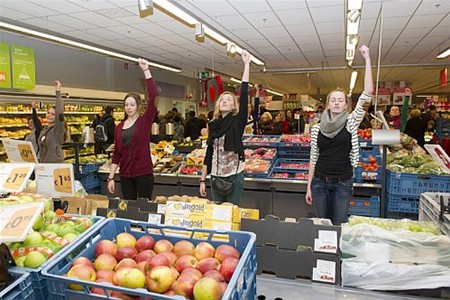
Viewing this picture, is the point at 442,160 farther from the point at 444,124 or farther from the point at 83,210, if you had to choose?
the point at 444,124

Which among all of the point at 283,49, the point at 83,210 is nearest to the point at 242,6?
the point at 283,49

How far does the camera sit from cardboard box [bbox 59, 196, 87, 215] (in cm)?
243

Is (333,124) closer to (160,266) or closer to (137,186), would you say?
(137,186)

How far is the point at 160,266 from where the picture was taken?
1.21 meters

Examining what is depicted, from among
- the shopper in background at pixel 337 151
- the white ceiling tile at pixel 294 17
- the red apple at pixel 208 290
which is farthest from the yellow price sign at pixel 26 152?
the white ceiling tile at pixel 294 17

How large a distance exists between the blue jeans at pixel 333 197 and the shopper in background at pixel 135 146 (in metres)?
1.56

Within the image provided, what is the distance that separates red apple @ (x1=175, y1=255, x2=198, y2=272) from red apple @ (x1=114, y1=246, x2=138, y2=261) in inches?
8.2

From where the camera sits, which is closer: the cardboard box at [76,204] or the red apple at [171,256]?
the red apple at [171,256]

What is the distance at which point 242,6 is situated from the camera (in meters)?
6.16

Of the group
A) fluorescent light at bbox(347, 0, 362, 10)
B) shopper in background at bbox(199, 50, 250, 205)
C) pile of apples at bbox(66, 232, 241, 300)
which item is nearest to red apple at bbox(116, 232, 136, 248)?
pile of apples at bbox(66, 232, 241, 300)

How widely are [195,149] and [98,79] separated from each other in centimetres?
602

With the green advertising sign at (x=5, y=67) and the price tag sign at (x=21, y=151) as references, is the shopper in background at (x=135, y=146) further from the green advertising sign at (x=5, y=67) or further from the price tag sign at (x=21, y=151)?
the green advertising sign at (x=5, y=67)

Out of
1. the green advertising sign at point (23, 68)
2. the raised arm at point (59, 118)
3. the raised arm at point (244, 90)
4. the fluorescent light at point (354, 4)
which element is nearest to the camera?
the raised arm at point (244, 90)

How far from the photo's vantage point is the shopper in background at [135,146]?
3.35m
